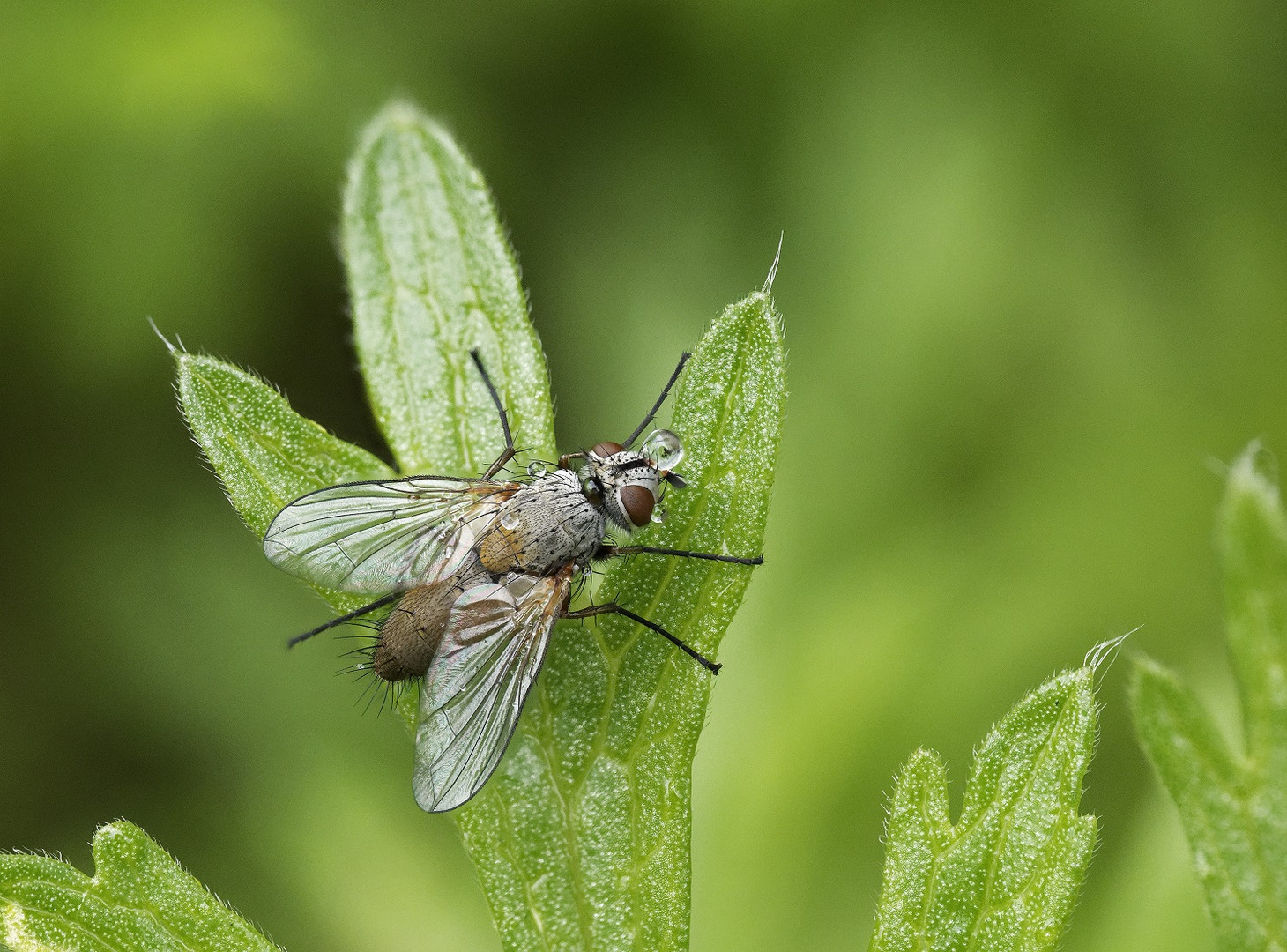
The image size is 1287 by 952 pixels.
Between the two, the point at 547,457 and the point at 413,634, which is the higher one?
the point at 547,457

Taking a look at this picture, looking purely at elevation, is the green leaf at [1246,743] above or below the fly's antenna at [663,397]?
below

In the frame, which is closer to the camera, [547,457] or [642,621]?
[642,621]

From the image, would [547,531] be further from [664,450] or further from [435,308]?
[435,308]

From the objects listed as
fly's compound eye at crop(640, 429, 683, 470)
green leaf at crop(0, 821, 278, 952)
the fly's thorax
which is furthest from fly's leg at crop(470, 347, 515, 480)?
green leaf at crop(0, 821, 278, 952)

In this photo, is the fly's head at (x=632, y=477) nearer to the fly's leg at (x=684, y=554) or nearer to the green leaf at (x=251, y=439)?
the fly's leg at (x=684, y=554)

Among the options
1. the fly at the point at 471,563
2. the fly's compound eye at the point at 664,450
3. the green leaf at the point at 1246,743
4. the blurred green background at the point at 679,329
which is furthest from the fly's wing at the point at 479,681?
the green leaf at the point at 1246,743

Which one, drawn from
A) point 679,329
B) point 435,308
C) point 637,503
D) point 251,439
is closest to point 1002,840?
point 637,503

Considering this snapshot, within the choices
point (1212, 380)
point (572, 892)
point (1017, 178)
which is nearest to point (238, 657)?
point (572, 892)
